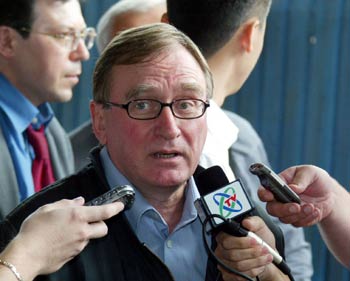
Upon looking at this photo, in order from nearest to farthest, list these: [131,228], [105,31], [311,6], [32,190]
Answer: [131,228] → [32,190] → [105,31] → [311,6]

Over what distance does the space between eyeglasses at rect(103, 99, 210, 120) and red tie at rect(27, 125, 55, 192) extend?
112 cm

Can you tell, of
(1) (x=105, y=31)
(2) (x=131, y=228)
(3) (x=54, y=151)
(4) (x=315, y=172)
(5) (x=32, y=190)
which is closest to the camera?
(2) (x=131, y=228)

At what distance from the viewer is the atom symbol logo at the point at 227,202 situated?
1480 mm

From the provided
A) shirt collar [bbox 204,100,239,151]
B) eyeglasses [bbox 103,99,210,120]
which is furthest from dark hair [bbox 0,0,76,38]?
eyeglasses [bbox 103,99,210,120]

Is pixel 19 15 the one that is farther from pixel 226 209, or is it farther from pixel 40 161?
pixel 226 209

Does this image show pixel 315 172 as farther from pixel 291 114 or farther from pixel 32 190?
pixel 291 114

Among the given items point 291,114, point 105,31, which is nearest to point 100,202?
point 105,31

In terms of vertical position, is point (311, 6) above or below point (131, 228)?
below

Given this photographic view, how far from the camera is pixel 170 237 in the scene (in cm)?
174

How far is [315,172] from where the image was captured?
1815 mm

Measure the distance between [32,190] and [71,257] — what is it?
1.16 meters

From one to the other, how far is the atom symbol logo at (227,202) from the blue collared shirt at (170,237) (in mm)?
273

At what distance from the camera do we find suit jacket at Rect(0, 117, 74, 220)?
8.12 ft

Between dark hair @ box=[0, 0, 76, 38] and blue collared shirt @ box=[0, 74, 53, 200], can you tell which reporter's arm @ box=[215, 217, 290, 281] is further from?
dark hair @ box=[0, 0, 76, 38]
